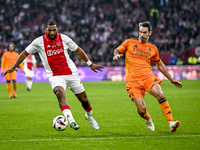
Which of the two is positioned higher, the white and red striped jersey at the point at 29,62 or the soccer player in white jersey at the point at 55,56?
the soccer player in white jersey at the point at 55,56

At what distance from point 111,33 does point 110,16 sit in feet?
8.18

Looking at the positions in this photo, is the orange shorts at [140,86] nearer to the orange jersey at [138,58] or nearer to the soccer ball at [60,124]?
the orange jersey at [138,58]

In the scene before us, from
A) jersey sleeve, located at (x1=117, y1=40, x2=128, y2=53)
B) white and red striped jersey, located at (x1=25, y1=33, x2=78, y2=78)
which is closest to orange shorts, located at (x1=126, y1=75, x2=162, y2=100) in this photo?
jersey sleeve, located at (x1=117, y1=40, x2=128, y2=53)

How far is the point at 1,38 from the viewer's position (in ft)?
87.9

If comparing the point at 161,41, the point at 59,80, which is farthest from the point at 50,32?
the point at 161,41

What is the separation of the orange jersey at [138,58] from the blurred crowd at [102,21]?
Result: 18.4 metres

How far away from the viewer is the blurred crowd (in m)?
26.3

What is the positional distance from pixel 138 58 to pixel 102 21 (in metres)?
23.2

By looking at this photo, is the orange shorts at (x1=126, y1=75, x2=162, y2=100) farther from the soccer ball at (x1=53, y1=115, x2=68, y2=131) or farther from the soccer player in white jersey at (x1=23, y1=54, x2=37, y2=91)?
the soccer player in white jersey at (x1=23, y1=54, x2=37, y2=91)

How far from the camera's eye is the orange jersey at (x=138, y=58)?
6090 millimetres

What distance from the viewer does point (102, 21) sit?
28.9m

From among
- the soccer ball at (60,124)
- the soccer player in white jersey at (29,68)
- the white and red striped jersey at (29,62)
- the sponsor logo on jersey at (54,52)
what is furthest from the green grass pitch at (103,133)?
the white and red striped jersey at (29,62)

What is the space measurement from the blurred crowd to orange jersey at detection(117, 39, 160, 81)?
18.4m

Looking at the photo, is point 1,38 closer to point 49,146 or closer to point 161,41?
point 161,41
